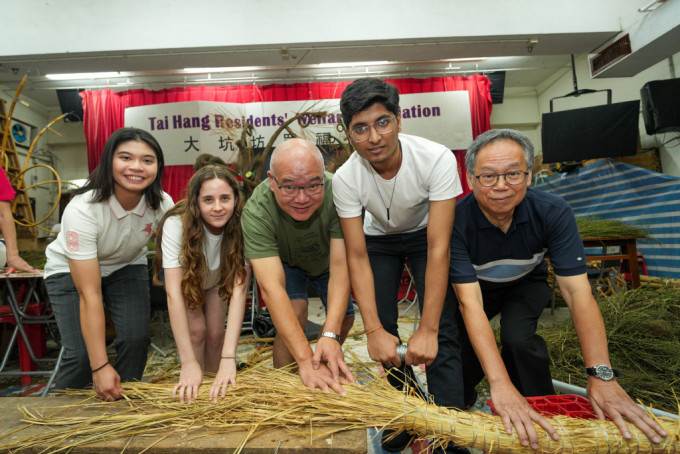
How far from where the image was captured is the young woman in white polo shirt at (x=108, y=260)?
178 cm

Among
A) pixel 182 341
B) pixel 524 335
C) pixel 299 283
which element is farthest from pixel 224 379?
pixel 524 335

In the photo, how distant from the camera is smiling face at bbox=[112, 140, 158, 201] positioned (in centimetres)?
189

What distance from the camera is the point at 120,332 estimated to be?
2037 mm

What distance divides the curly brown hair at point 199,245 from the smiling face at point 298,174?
0.38 meters

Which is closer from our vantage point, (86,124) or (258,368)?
(258,368)

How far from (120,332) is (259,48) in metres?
3.96

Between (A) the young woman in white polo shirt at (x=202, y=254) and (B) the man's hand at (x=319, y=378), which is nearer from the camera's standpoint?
(B) the man's hand at (x=319, y=378)

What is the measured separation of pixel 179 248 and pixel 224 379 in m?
0.67

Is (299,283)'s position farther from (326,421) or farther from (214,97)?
(214,97)

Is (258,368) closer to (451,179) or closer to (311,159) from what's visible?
(311,159)

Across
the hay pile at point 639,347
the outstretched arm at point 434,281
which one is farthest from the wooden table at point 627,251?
the outstretched arm at point 434,281

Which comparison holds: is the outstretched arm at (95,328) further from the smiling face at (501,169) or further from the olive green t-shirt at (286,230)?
the smiling face at (501,169)

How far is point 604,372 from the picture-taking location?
1402 millimetres

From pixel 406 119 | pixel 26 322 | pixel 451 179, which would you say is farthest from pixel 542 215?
A: pixel 406 119
